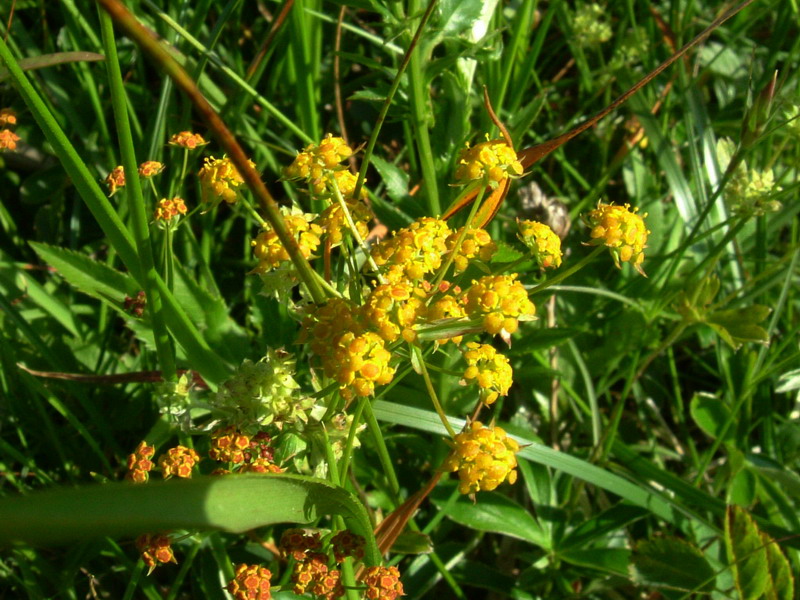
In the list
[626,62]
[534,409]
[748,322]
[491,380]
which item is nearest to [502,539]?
[534,409]

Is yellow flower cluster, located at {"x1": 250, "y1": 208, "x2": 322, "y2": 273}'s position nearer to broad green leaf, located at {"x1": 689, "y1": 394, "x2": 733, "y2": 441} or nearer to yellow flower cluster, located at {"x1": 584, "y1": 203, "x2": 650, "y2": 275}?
yellow flower cluster, located at {"x1": 584, "y1": 203, "x2": 650, "y2": 275}

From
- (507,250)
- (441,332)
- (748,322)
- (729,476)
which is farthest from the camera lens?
(729,476)

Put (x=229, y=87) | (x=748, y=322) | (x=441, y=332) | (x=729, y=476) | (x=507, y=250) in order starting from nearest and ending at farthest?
(x=441, y=332) < (x=507, y=250) < (x=748, y=322) < (x=729, y=476) < (x=229, y=87)

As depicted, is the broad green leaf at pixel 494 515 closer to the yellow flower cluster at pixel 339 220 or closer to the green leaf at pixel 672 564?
the green leaf at pixel 672 564

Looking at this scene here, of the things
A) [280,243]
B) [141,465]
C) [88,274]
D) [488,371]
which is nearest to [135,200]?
[280,243]

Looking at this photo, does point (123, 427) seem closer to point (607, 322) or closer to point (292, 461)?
point (292, 461)

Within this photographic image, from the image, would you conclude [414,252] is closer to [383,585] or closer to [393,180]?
[383,585]

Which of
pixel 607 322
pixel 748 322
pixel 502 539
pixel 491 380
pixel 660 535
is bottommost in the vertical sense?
pixel 502 539
